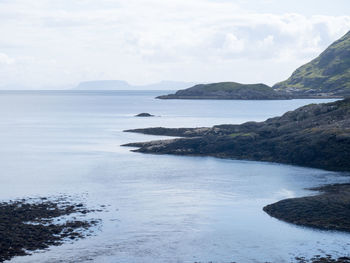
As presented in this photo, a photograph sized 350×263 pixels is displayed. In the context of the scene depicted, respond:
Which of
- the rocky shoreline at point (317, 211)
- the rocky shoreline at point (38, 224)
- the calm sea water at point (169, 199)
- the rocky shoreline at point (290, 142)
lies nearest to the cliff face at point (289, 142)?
the rocky shoreline at point (290, 142)

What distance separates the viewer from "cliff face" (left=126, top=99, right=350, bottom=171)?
69.3 m

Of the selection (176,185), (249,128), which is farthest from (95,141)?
(176,185)

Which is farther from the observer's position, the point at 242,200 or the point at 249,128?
the point at 249,128

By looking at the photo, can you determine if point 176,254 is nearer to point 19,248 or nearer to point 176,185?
point 19,248

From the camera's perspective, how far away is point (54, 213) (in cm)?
4338

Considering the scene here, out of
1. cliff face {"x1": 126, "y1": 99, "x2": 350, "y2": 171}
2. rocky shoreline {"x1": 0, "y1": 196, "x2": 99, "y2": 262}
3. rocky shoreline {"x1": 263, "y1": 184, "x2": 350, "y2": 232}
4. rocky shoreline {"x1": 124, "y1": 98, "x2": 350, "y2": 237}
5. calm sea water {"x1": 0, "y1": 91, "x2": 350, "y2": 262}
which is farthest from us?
cliff face {"x1": 126, "y1": 99, "x2": 350, "y2": 171}

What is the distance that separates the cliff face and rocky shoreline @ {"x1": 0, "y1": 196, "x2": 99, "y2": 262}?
1382 inches

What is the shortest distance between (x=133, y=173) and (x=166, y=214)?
70.2ft

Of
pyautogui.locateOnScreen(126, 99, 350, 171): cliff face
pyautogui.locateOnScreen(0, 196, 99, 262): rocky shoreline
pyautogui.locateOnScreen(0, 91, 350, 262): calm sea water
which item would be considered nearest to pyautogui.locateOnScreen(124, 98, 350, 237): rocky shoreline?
pyautogui.locateOnScreen(126, 99, 350, 171): cliff face

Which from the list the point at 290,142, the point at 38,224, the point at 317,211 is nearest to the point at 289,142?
the point at 290,142

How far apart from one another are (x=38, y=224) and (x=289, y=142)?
150ft

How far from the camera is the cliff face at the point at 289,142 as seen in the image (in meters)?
69.3

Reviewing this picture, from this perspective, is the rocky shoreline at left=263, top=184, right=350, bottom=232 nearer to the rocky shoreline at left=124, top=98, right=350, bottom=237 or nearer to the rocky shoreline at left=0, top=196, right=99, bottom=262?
the rocky shoreline at left=124, top=98, right=350, bottom=237

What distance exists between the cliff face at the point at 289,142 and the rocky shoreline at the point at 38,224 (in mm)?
35097
